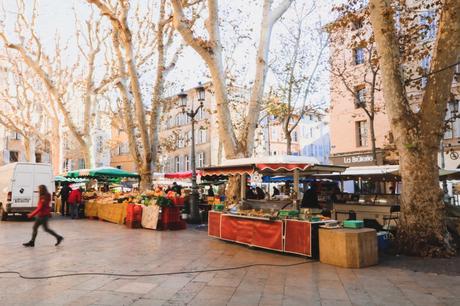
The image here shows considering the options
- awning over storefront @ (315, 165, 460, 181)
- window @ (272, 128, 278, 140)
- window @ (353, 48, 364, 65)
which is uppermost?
A: window @ (353, 48, 364, 65)

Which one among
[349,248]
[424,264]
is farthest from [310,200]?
[349,248]

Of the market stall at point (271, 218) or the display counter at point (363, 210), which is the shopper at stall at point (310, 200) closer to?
the display counter at point (363, 210)

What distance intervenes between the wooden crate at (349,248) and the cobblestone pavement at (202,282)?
0.22 metres

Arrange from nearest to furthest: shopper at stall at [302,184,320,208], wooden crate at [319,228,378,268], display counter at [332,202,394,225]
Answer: wooden crate at [319,228,378,268], display counter at [332,202,394,225], shopper at stall at [302,184,320,208]

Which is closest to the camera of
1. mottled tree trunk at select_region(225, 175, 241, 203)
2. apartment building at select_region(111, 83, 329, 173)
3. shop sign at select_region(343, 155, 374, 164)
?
mottled tree trunk at select_region(225, 175, 241, 203)

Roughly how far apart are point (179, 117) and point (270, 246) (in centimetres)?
4221

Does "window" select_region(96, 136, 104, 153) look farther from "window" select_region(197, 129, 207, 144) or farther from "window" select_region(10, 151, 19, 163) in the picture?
"window" select_region(197, 129, 207, 144)

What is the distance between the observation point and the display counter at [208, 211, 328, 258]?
808 centimetres

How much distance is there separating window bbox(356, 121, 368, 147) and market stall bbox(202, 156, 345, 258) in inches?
793

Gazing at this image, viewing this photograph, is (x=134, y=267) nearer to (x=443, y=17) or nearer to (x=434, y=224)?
(x=434, y=224)

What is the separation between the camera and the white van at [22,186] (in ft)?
53.6

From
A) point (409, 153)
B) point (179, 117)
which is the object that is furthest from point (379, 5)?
point (179, 117)

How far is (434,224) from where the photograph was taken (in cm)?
841

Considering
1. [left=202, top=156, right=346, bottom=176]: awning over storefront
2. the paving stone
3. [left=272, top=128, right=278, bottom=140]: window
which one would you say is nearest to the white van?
→ [left=202, top=156, right=346, bottom=176]: awning over storefront
